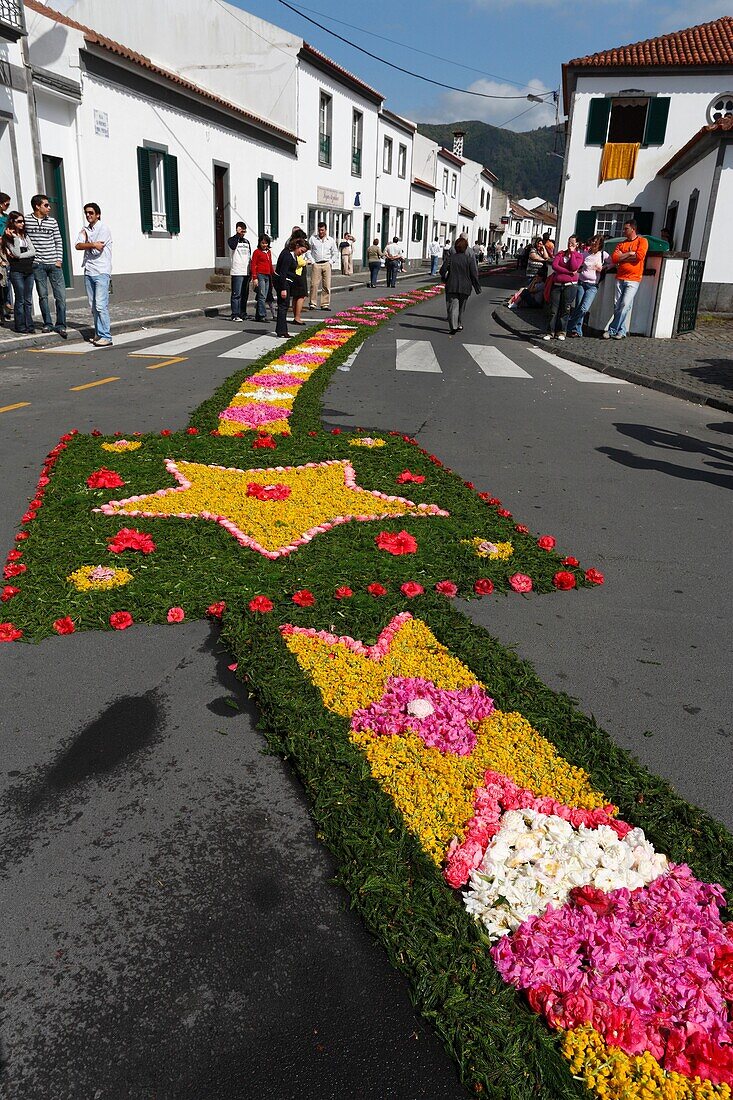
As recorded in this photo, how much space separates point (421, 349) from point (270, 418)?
22.2 ft

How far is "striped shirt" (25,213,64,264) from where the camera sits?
1233cm

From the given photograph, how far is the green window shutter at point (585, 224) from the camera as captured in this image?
95.1ft

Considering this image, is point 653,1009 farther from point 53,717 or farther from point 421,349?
point 421,349

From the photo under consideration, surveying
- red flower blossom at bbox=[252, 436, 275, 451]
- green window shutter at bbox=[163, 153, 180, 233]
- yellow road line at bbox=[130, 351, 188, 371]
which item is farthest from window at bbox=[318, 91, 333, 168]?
red flower blossom at bbox=[252, 436, 275, 451]

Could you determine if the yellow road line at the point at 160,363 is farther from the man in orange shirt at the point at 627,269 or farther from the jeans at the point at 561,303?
the man in orange shirt at the point at 627,269

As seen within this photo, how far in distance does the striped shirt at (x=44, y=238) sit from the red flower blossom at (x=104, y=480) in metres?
8.67

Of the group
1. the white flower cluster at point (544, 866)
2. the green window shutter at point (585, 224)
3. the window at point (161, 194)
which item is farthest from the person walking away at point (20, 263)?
the green window shutter at point (585, 224)

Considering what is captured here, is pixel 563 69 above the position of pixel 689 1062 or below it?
above

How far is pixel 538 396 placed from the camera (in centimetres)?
1017

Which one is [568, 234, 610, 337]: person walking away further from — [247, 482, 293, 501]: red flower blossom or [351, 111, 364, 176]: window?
[351, 111, 364, 176]: window

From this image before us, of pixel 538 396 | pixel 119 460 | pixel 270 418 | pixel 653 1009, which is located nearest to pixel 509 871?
pixel 653 1009

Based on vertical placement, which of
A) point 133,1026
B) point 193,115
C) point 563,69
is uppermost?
point 563,69

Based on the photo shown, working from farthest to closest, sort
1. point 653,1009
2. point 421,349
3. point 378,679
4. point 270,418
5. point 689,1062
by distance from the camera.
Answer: point 421,349, point 270,418, point 378,679, point 653,1009, point 689,1062

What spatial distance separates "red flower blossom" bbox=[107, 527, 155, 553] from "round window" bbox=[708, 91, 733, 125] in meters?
30.4
